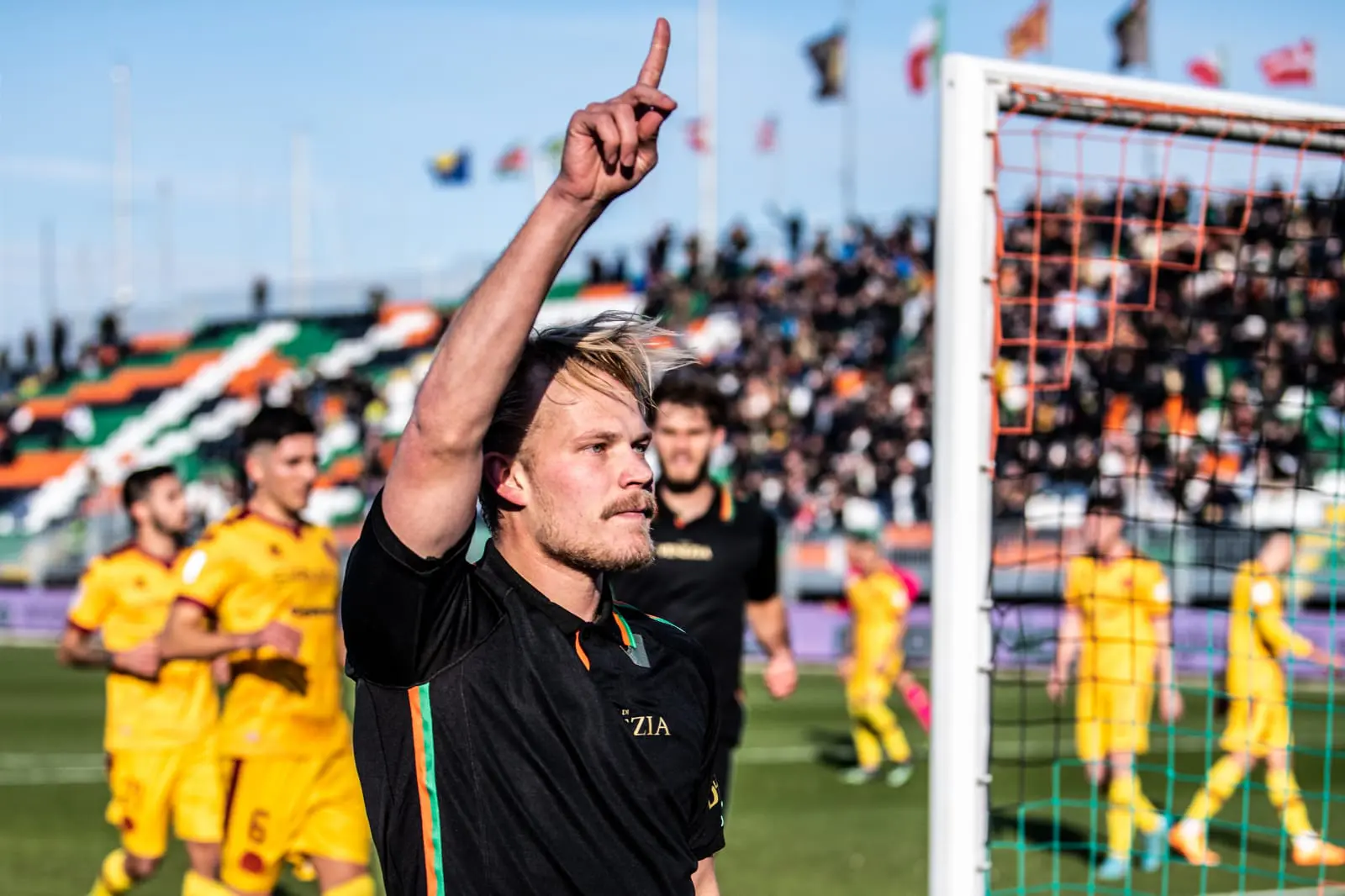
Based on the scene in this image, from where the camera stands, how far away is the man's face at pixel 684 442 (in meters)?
6.78

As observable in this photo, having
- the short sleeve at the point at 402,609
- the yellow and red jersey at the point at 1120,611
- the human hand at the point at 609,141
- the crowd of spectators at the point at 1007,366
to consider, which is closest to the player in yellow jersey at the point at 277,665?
the short sleeve at the point at 402,609

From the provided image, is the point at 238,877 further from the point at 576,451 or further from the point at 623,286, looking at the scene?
the point at 623,286

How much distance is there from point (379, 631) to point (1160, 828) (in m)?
7.72

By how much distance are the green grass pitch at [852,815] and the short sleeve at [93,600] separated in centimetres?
172

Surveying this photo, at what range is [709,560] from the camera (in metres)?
6.74

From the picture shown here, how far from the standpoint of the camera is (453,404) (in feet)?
7.65

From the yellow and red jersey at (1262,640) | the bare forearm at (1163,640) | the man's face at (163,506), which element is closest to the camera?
the man's face at (163,506)

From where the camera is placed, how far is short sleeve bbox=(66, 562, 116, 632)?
25.4ft

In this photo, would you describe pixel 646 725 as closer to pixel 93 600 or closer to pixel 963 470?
pixel 963 470

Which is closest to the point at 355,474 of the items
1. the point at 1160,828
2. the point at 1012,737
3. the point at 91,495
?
the point at 91,495

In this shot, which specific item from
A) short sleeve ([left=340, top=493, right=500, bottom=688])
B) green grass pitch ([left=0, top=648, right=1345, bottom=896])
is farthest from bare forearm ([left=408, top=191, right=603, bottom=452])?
green grass pitch ([left=0, top=648, right=1345, bottom=896])

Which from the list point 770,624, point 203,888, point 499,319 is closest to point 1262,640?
point 770,624

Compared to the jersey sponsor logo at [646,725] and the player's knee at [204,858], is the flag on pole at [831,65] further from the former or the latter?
the jersey sponsor logo at [646,725]

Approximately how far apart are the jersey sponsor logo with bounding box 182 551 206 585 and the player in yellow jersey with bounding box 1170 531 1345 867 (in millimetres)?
5573
